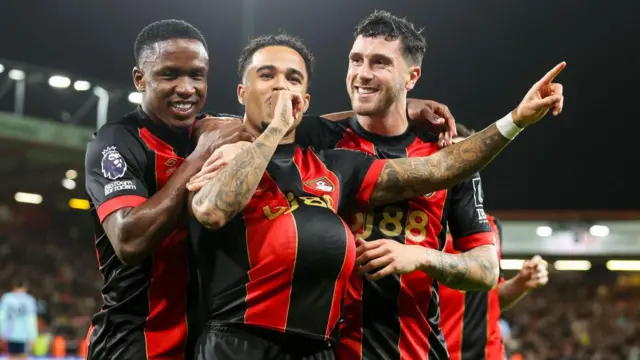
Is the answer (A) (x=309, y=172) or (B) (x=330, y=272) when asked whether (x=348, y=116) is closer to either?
(A) (x=309, y=172)

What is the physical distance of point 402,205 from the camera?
3924 millimetres

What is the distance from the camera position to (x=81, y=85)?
1870cm

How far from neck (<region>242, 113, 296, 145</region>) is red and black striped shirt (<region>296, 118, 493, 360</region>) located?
165 millimetres

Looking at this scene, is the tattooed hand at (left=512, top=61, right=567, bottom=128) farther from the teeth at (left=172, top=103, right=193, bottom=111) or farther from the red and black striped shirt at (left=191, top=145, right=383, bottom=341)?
the teeth at (left=172, top=103, right=193, bottom=111)

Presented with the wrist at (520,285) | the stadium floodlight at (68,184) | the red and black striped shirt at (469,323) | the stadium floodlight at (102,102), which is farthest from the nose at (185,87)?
the stadium floodlight at (68,184)

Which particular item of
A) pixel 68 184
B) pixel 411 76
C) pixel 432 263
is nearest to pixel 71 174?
pixel 68 184

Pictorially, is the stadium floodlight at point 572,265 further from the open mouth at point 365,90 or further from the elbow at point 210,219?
the elbow at point 210,219

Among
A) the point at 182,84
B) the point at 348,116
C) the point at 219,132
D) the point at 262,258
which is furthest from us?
the point at 348,116

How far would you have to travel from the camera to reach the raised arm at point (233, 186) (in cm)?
307

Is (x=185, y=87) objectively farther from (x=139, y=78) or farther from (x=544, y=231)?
(x=544, y=231)

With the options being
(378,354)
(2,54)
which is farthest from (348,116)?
(2,54)

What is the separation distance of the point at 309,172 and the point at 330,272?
0.46 meters

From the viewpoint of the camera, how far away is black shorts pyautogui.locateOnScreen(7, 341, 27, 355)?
47.1 feet

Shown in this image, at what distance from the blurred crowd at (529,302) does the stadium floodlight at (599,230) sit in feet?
7.43
